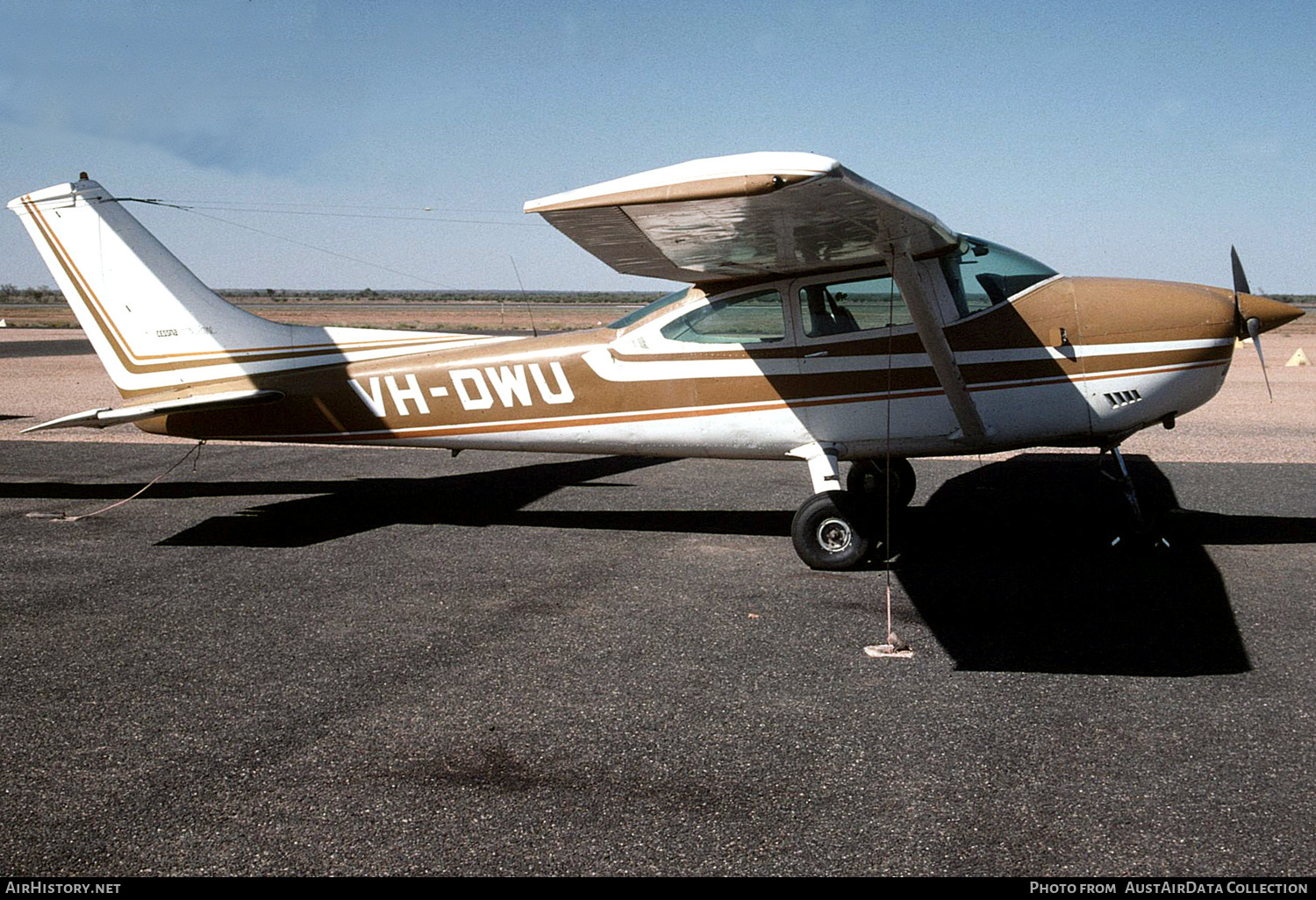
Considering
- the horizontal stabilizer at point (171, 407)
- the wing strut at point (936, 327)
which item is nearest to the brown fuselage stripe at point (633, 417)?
the wing strut at point (936, 327)

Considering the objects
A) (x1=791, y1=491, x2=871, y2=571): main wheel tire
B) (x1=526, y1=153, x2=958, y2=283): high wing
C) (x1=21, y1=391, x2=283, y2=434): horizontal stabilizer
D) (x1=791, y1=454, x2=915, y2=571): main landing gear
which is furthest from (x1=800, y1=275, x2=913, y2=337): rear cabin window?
(x1=21, y1=391, x2=283, y2=434): horizontal stabilizer

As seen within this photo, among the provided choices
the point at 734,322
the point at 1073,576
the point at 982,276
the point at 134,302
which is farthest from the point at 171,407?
the point at 1073,576

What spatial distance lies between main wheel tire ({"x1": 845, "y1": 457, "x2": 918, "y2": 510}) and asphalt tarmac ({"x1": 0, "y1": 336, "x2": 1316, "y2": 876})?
45 cm

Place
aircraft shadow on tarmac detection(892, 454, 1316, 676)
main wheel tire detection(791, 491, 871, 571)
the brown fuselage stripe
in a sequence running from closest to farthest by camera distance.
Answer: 1. aircraft shadow on tarmac detection(892, 454, 1316, 676)
2. main wheel tire detection(791, 491, 871, 571)
3. the brown fuselage stripe

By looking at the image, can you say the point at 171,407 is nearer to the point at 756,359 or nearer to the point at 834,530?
the point at 756,359

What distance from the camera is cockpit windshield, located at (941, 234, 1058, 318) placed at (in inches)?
286

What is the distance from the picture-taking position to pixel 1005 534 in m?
7.91

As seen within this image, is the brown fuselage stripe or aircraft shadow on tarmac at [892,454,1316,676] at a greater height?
the brown fuselage stripe

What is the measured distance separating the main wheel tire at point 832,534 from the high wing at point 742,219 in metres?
1.75

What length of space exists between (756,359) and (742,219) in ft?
6.10

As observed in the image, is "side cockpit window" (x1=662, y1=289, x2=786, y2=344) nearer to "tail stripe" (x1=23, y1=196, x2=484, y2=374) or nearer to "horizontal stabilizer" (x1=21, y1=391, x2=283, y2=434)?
"tail stripe" (x1=23, y1=196, x2=484, y2=374)

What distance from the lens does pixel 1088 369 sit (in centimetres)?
711
